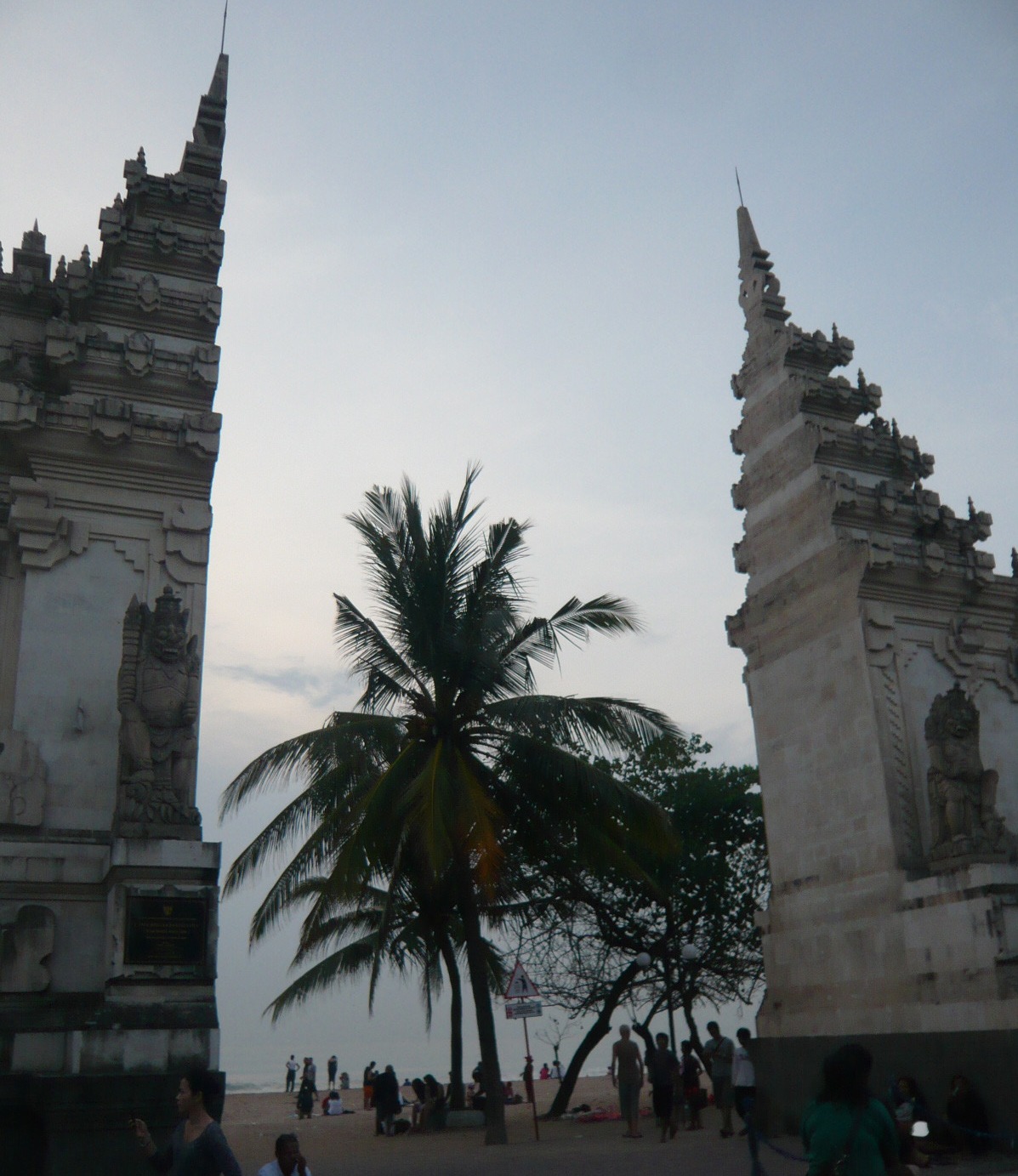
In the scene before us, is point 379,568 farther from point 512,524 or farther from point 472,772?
point 472,772

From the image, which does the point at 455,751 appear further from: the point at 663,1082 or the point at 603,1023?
the point at 603,1023

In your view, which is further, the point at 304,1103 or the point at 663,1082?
the point at 304,1103

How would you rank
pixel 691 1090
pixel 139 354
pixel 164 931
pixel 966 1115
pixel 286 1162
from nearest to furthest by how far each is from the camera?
1. pixel 286 1162
2. pixel 164 931
3. pixel 966 1115
4. pixel 139 354
5. pixel 691 1090

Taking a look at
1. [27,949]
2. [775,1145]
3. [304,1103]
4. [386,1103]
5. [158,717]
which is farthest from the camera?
[304,1103]

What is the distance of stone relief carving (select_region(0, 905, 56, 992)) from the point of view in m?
12.2

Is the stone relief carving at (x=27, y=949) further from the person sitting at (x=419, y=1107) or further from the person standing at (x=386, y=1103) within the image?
the person sitting at (x=419, y=1107)

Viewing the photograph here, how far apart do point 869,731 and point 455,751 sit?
6.62 m

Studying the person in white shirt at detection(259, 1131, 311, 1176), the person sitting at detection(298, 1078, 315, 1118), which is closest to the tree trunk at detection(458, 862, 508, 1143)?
the person in white shirt at detection(259, 1131, 311, 1176)

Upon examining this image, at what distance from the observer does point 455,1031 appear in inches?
1011

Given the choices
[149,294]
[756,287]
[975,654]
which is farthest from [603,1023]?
[149,294]

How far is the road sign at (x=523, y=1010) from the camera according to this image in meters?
16.9

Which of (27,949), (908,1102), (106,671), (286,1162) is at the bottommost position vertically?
(908,1102)

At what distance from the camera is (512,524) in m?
19.8

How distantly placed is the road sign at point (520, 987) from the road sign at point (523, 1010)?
0.11 meters
